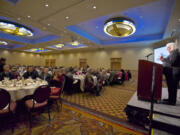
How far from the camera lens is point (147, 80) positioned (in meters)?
2.27

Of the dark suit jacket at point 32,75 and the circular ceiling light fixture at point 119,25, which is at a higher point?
the circular ceiling light fixture at point 119,25

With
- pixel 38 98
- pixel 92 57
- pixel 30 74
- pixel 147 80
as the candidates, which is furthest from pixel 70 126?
pixel 92 57

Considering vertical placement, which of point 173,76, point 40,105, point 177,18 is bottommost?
point 40,105

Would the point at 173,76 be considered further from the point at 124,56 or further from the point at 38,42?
the point at 38,42

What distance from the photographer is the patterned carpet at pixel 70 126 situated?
1906 millimetres

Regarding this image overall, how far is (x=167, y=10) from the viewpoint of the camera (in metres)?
4.33

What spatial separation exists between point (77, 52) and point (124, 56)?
8.19 meters

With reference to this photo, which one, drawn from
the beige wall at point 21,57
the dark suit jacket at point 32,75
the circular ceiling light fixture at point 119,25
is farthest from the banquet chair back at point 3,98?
the beige wall at point 21,57

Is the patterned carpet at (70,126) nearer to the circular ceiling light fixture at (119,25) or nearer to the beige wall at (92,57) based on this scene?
the circular ceiling light fixture at (119,25)

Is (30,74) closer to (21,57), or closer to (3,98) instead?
(3,98)

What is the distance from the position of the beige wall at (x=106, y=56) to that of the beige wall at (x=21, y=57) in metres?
6.43

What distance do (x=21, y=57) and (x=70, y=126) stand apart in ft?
66.3

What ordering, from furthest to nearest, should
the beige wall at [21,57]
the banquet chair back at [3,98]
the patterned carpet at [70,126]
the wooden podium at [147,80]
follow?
the beige wall at [21,57] → the wooden podium at [147,80] → the patterned carpet at [70,126] → the banquet chair back at [3,98]

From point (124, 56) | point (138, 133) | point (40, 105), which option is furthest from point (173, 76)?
point (124, 56)
